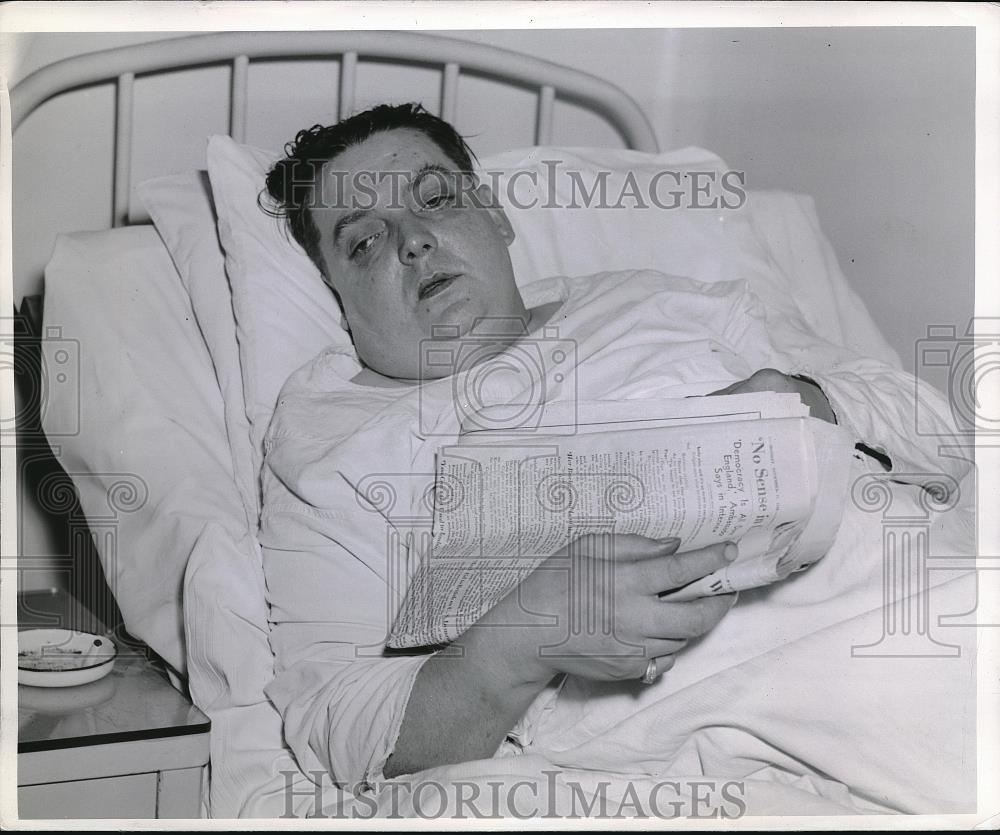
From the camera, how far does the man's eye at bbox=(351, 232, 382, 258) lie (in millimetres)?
1146

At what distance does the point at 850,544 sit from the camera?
40.6 inches

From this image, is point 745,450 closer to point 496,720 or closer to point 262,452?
point 496,720

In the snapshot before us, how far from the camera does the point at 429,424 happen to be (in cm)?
106

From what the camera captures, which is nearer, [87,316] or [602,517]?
[602,517]

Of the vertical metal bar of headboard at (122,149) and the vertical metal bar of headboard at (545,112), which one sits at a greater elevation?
the vertical metal bar of headboard at (545,112)

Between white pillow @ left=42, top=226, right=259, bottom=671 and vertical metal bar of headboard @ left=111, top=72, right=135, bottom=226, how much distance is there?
0.40ft

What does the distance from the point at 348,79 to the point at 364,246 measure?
295 mm

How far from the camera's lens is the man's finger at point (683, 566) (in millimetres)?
898

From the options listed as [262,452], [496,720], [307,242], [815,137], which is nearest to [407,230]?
[307,242]

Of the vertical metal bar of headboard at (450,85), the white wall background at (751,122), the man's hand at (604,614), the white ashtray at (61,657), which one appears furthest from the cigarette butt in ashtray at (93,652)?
the vertical metal bar of headboard at (450,85)

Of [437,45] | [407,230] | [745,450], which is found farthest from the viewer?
[437,45]

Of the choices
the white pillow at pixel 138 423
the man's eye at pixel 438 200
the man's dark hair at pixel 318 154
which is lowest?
the white pillow at pixel 138 423

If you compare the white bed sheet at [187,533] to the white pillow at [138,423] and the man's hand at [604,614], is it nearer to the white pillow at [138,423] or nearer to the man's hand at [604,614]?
the white pillow at [138,423]

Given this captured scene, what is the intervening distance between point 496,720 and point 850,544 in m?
0.40
